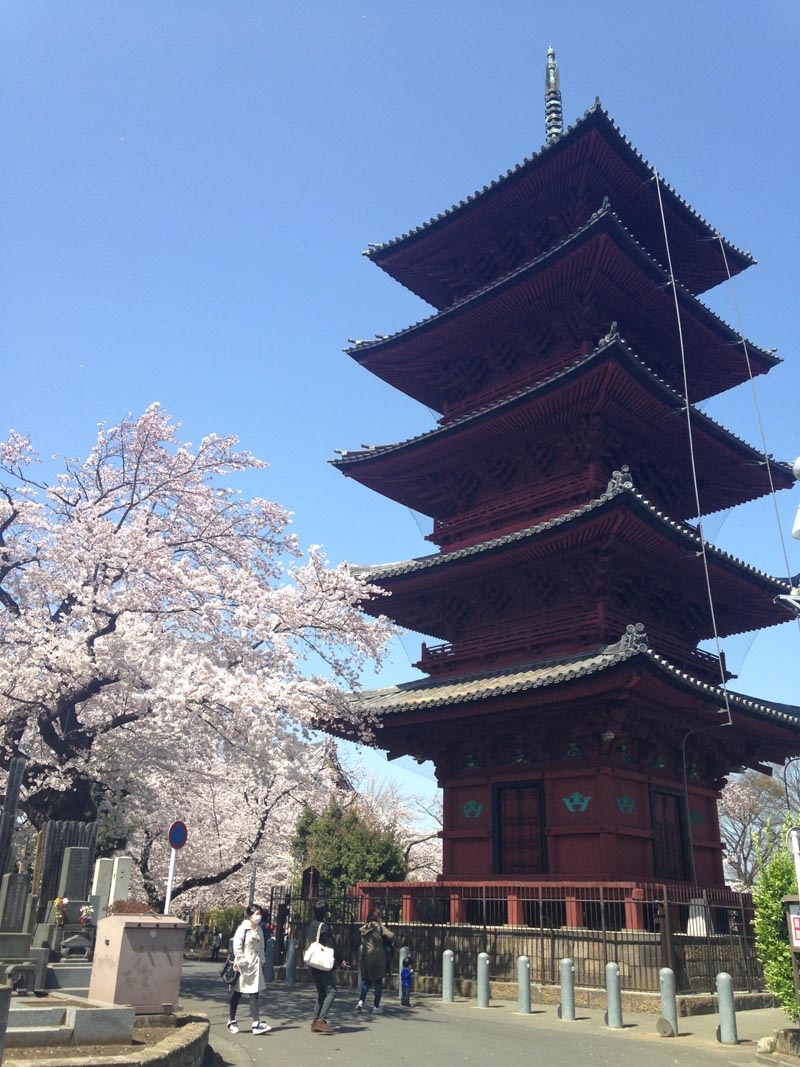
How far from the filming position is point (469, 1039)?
11.8m

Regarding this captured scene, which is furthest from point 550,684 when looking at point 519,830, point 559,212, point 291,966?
point 559,212

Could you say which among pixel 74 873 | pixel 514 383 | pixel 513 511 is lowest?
pixel 74 873

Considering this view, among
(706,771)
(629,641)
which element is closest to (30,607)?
(629,641)

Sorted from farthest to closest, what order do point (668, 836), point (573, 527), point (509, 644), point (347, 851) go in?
point (347, 851) < point (509, 644) < point (668, 836) < point (573, 527)

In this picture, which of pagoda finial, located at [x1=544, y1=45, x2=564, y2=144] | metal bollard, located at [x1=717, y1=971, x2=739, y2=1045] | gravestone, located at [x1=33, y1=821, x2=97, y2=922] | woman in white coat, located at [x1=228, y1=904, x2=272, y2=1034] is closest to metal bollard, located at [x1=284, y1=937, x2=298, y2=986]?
gravestone, located at [x1=33, y1=821, x2=97, y2=922]

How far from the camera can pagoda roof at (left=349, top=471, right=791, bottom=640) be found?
18312 millimetres

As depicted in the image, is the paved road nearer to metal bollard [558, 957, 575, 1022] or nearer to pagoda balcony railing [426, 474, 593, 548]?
metal bollard [558, 957, 575, 1022]

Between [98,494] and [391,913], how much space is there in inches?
470

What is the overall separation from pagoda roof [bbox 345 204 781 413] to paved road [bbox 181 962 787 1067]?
1583cm

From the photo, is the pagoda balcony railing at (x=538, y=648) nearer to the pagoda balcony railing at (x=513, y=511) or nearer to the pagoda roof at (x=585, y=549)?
the pagoda roof at (x=585, y=549)

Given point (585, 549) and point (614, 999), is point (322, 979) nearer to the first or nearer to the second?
point (614, 999)

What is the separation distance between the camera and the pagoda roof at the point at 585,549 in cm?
1831

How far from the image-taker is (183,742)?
17.0m

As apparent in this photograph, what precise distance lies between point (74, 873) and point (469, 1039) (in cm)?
781
